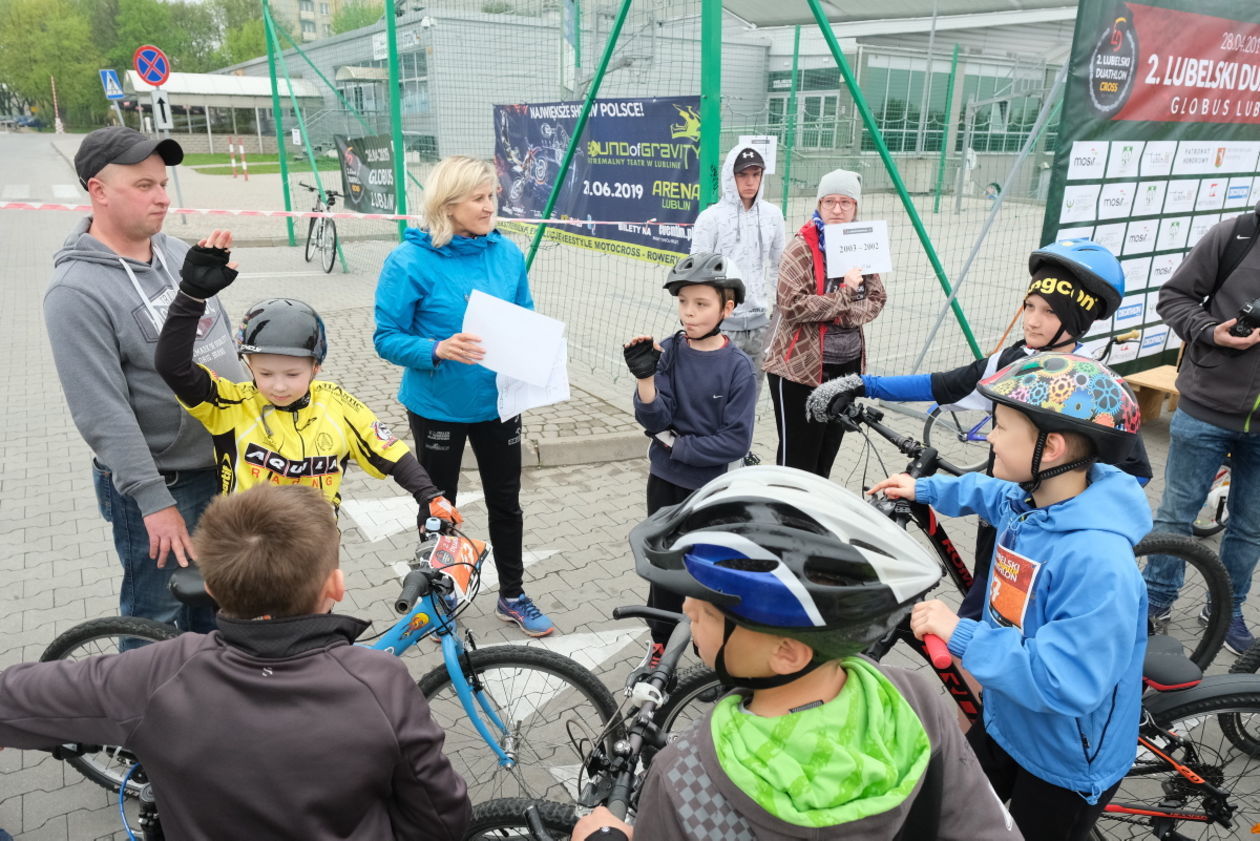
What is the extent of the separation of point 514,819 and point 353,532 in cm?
318

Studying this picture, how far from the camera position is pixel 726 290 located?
327 centimetres

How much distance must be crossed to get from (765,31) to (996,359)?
48.6ft

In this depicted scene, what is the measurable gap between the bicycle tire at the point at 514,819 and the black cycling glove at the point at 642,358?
157 centimetres

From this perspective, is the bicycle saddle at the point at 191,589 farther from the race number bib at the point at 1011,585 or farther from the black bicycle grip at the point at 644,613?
the race number bib at the point at 1011,585

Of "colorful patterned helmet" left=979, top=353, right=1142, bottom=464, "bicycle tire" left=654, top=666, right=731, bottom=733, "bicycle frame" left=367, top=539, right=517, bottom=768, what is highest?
"colorful patterned helmet" left=979, top=353, right=1142, bottom=464

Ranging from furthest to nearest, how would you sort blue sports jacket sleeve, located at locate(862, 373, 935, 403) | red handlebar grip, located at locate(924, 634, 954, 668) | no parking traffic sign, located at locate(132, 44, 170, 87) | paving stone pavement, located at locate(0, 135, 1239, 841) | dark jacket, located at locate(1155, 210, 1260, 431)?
no parking traffic sign, located at locate(132, 44, 170, 87) → dark jacket, located at locate(1155, 210, 1260, 431) → blue sports jacket sleeve, located at locate(862, 373, 935, 403) → paving stone pavement, located at locate(0, 135, 1239, 841) → red handlebar grip, located at locate(924, 634, 954, 668)

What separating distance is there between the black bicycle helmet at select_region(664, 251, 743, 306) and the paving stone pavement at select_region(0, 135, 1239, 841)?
48.6 inches

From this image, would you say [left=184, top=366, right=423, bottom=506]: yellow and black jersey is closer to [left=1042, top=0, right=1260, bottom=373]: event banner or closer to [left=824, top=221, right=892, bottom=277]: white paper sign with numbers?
[left=824, top=221, right=892, bottom=277]: white paper sign with numbers

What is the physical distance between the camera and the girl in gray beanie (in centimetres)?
473

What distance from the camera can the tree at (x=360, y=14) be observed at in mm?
10298

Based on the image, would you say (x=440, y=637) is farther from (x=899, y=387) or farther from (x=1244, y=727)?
(x=1244, y=727)

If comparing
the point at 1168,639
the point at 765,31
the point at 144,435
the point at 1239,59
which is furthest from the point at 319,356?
the point at 765,31

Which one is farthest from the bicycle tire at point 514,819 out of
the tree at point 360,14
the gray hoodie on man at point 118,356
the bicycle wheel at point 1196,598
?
the tree at point 360,14

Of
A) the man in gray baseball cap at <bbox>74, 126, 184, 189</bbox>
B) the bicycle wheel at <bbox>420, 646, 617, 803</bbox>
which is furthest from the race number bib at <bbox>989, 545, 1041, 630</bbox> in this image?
the man in gray baseball cap at <bbox>74, 126, 184, 189</bbox>
